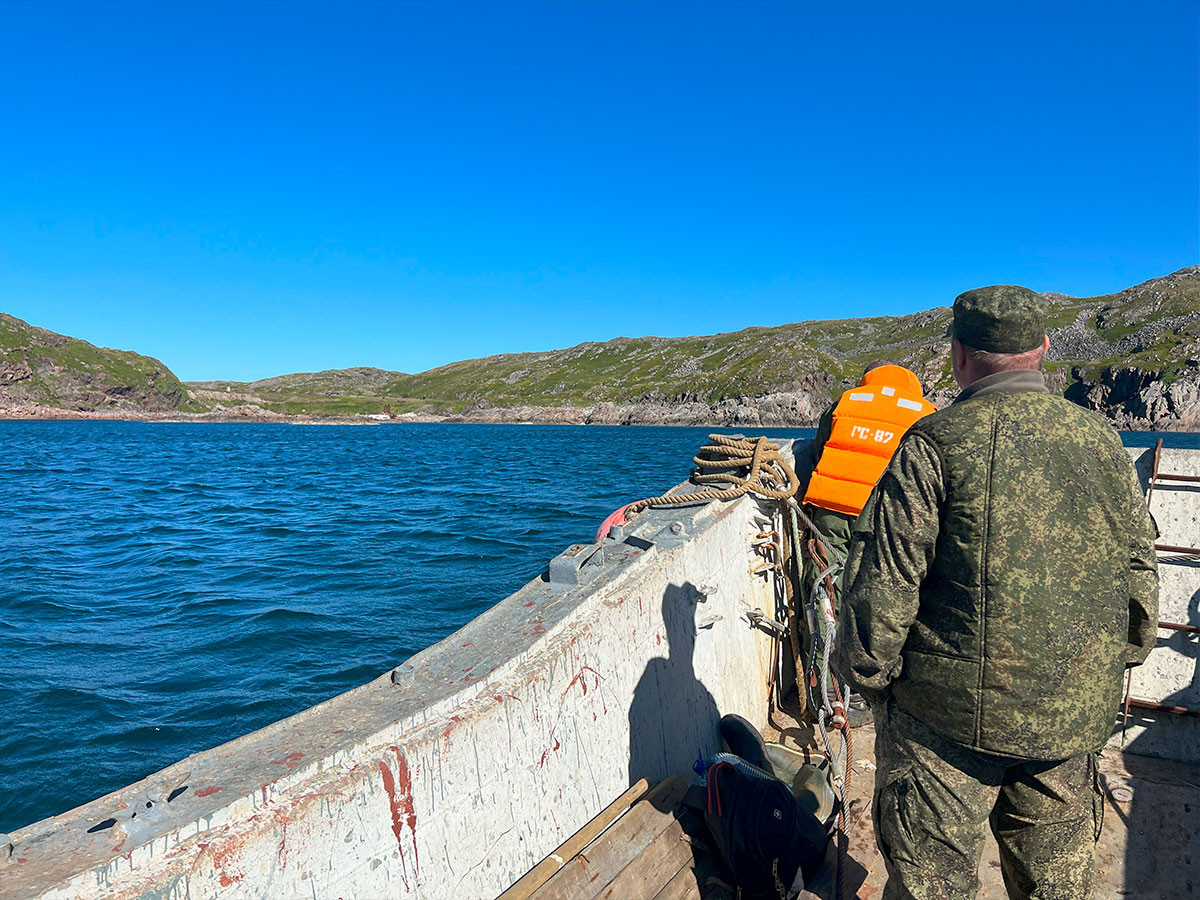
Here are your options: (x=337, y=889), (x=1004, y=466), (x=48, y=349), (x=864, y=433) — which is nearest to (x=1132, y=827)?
(x=864, y=433)

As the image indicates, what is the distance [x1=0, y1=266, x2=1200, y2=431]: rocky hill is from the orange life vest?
10296 centimetres

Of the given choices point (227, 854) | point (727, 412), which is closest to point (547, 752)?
point (227, 854)

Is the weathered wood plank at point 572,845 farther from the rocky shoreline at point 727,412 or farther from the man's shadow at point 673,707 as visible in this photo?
the rocky shoreline at point 727,412

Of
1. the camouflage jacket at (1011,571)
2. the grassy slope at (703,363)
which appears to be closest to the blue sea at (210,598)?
the camouflage jacket at (1011,571)

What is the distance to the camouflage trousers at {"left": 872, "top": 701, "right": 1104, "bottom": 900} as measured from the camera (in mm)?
2018

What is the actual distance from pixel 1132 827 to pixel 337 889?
13.8 feet

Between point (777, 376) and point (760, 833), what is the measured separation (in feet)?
410

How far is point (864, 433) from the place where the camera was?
445 centimetres

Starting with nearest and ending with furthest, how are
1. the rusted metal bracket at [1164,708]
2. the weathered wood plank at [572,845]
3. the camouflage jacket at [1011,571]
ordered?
the camouflage jacket at [1011,571] → the weathered wood plank at [572,845] → the rusted metal bracket at [1164,708]

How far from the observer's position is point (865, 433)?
4.44 m

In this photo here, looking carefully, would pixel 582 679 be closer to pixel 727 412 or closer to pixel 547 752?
pixel 547 752

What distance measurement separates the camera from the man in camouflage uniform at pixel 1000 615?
1.90 meters

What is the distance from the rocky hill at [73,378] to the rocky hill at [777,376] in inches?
165

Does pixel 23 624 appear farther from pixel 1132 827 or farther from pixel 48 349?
pixel 48 349
